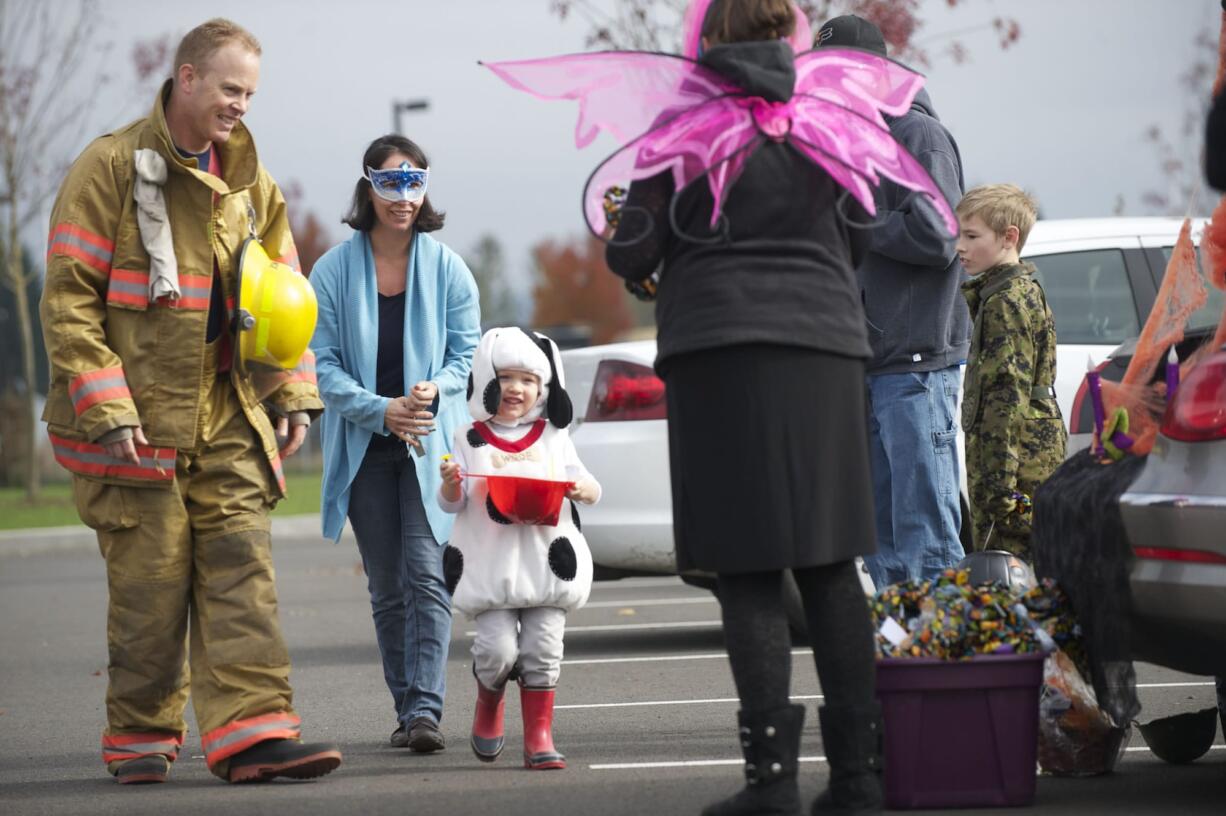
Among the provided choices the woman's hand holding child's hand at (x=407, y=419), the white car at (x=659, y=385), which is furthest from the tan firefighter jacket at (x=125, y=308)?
the white car at (x=659, y=385)

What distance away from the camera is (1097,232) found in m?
8.37

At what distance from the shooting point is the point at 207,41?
5.40 m

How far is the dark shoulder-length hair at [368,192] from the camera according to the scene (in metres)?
6.47

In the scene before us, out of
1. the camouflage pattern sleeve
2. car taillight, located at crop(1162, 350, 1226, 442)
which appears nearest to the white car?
the camouflage pattern sleeve

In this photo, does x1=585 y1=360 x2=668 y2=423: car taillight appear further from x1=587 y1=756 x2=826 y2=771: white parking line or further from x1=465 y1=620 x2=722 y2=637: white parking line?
x1=587 y1=756 x2=826 y2=771: white parking line

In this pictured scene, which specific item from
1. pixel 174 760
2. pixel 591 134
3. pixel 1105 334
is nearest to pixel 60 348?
pixel 174 760

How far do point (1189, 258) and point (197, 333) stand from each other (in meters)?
2.92

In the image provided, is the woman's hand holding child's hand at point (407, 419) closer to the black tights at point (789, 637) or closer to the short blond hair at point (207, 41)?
the short blond hair at point (207, 41)

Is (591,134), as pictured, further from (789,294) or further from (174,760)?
(174,760)

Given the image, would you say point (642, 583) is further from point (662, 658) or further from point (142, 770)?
point (142, 770)

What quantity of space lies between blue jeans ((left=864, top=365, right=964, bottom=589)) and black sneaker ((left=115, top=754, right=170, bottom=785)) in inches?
92.7

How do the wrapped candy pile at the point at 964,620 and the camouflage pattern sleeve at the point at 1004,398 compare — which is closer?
the wrapped candy pile at the point at 964,620

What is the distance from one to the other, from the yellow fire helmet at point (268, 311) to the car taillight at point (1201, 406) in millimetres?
2591

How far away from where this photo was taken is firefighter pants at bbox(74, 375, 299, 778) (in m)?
5.40
